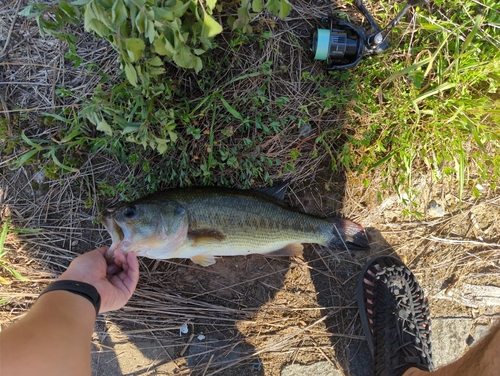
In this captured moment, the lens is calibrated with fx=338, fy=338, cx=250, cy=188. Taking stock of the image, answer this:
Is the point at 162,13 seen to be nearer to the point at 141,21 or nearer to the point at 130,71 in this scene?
the point at 141,21

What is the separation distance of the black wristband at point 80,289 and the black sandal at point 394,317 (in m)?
2.69

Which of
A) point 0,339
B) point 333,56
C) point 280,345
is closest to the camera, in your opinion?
point 0,339

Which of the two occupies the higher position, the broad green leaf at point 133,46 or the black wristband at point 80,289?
the broad green leaf at point 133,46

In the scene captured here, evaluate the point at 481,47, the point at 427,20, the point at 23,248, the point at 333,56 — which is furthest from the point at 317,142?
the point at 23,248

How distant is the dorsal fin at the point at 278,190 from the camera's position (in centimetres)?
358

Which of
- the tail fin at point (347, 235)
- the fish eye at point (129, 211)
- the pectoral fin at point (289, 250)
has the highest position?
the fish eye at point (129, 211)

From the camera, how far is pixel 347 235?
12.0 ft

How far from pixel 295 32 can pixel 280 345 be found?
347 centimetres

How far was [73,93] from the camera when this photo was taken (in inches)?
141

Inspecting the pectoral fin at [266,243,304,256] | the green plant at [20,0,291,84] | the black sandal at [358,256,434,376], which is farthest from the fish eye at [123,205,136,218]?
the black sandal at [358,256,434,376]

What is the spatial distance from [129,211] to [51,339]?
1.15 meters

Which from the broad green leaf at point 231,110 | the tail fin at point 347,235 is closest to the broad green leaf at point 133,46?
the broad green leaf at point 231,110

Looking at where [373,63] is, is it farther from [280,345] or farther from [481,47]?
[280,345]

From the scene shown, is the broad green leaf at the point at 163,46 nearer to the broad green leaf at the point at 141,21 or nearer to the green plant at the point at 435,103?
the broad green leaf at the point at 141,21
